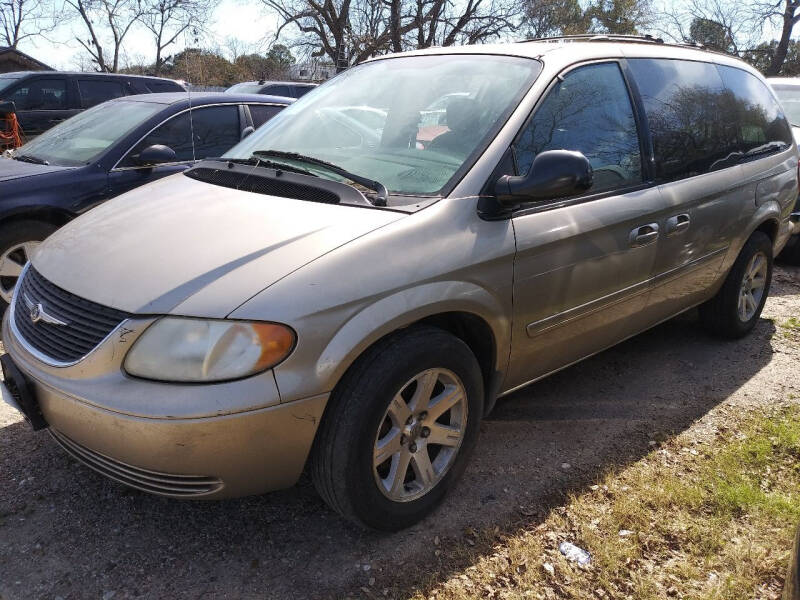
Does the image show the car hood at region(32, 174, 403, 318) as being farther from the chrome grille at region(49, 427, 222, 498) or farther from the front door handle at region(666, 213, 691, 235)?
the front door handle at region(666, 213, 691, 235)

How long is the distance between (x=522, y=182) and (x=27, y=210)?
349cm

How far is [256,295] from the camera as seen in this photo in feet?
6.81

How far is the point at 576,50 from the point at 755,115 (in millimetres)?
1847

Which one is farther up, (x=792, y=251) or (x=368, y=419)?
(x=368, y=419)

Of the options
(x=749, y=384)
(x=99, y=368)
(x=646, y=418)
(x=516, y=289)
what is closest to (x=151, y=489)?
(x=99, y=368)

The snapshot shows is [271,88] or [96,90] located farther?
[271,88]

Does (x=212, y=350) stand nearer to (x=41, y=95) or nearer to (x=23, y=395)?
(x=23, y=395)

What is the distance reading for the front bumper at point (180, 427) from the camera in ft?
6.58

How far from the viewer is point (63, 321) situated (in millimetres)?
2279

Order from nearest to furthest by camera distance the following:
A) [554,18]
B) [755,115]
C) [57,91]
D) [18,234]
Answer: [755,115], [18,234], [57,91], [554,18]

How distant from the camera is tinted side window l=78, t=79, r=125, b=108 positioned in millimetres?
10578

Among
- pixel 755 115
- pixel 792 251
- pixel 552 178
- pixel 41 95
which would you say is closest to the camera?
pixel 552 178

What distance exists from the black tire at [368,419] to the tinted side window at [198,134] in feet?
11.3

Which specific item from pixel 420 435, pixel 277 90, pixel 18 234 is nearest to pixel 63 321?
pixel 420 435
